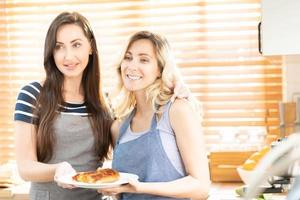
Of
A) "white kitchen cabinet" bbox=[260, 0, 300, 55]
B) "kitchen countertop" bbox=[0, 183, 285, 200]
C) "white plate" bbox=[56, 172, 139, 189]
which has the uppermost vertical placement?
"white kitchen cabinet" bbox=[260, 0, 300, 55]

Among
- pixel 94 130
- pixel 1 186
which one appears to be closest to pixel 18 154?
pixel 94 130

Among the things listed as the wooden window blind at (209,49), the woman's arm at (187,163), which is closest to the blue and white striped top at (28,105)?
the woman's arm at (187,163)

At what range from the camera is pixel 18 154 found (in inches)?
77.4

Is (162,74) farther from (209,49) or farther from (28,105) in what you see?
(209,49)

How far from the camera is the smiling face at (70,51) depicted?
6.49ft

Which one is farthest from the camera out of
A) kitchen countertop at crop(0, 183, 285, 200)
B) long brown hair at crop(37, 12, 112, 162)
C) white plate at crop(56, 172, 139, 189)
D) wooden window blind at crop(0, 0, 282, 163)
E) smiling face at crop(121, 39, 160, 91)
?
wooden window blind at crop(0, 0, 282, 163)

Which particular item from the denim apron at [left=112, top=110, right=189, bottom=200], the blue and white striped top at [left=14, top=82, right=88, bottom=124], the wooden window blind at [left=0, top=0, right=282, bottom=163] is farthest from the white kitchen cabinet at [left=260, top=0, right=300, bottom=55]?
the wooden window blind at [left=0, top=0, right=282, bottom=163]

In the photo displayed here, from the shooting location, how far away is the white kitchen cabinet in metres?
2.06

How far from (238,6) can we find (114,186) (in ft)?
7.16

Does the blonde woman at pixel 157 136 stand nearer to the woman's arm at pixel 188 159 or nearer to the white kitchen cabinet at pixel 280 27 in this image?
the woman's arm at pixel 188 159

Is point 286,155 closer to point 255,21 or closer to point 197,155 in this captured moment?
point 197,155

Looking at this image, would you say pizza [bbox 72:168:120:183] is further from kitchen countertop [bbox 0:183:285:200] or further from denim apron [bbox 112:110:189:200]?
kitchen countertop [bbox 0:183:285:200]

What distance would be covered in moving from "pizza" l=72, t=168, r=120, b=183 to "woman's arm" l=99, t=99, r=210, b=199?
0.11 feet

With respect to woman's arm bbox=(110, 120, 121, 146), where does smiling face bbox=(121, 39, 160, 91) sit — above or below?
above
